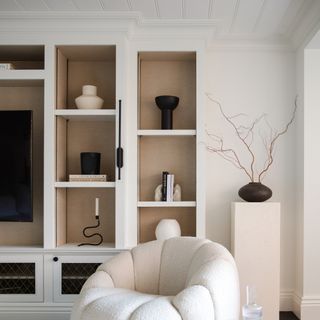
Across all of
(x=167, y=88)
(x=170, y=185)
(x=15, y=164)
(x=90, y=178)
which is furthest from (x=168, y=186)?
(x=15, y=164)

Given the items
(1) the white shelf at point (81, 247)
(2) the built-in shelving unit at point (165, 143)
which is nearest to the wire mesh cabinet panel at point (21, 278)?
(1) the white shelf at point (81, 247)

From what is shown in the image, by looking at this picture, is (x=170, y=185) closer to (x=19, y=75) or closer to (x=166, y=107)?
(x=166, y=107)

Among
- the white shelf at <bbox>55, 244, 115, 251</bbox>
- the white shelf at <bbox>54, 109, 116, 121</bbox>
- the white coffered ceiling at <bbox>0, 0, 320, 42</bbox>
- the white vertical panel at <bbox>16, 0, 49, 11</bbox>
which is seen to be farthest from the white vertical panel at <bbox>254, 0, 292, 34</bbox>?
the white shelf at <bbox>55, 244, 115, 251</bbox>

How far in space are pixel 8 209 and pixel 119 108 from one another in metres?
1.20

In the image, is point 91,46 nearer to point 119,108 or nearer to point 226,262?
point 119,108

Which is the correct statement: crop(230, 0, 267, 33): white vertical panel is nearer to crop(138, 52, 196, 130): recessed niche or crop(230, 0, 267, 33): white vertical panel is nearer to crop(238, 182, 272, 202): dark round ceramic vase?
crop(138, 52, 196, 130): recessed niche

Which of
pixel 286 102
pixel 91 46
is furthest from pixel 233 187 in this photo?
pixel 91 46

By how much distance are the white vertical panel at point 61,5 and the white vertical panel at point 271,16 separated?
139 cm

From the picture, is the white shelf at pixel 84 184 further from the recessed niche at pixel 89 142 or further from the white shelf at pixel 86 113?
the white shelf at pixel 86 113

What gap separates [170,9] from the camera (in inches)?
121

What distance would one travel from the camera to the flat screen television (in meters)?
3.34

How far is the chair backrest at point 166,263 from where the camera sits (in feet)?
8.90

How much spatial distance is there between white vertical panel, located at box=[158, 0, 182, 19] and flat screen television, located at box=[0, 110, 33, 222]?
1304 mm

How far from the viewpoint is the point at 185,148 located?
3668 millimetres
